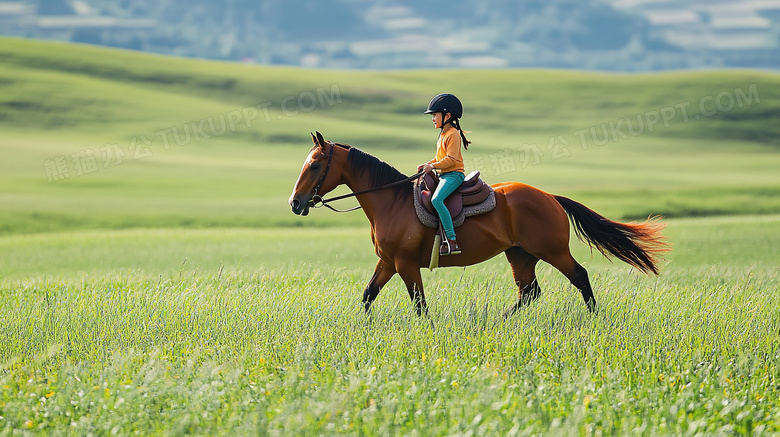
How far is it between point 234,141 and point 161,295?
4438 cm

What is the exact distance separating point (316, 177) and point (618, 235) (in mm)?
4025

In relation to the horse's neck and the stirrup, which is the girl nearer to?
the stirrup

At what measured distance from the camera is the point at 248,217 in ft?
89.7

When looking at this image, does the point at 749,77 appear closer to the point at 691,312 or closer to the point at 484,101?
the point at 484,101

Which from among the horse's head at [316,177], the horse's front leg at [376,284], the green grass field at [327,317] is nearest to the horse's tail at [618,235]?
the green grass field at [327,317]

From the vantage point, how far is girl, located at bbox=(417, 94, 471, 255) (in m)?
8.05

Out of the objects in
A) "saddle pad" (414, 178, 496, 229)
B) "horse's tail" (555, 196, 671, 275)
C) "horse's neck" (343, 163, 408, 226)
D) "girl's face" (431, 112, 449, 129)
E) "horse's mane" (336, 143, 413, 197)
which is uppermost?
"girl's face" (431, 112, 449, 129)

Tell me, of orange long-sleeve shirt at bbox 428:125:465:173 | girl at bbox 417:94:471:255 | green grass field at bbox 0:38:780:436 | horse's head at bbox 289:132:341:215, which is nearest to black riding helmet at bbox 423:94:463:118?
girl at bbox 417:94:471:255

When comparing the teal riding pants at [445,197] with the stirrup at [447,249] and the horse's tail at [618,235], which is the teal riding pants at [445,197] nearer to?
the stirrup at [447,249]

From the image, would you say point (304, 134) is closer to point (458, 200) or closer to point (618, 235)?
point (618, 235)

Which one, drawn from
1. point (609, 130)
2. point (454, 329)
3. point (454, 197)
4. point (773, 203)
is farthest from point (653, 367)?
point (609, 130)

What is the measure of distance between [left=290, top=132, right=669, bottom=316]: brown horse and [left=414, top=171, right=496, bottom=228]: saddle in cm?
12

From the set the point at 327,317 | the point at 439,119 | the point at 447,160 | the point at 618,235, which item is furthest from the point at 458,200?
the point at 618,235

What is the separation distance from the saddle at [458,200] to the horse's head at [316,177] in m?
1.04
